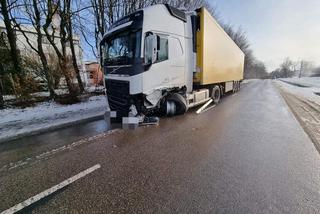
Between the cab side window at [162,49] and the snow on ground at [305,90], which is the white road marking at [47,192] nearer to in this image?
the cab side window at [162,49]

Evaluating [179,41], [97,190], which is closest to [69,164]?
[97,190]

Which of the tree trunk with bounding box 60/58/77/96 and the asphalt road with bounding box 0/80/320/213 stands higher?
the tree trunk with bounding box 60/58/77/96

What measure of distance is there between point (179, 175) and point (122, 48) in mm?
4422

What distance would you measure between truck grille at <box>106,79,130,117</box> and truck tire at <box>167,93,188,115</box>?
1967 millimetres

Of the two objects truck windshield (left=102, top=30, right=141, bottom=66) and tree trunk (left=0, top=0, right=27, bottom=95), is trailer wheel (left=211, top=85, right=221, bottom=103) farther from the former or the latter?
tree trunk (left=0, top=0, right=27, bottom=95)

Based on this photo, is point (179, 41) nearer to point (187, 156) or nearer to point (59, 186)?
point (187, 156)

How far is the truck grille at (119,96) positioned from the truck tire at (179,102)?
1.97m

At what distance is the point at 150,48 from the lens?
5570 mm

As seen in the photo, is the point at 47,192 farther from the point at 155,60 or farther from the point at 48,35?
the point at 48,35

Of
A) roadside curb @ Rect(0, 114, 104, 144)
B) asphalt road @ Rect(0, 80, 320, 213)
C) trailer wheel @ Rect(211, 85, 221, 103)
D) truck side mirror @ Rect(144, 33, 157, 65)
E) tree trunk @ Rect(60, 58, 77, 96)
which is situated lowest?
roadside curb @ Rect(0, 114, 104, 144)

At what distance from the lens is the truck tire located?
286 inches

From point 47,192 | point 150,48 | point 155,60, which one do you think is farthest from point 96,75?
point 47,192

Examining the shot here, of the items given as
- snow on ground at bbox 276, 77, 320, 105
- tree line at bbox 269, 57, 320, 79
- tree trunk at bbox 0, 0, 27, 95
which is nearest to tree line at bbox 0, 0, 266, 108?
tree trunk at bbox 0, 0, 27, 95

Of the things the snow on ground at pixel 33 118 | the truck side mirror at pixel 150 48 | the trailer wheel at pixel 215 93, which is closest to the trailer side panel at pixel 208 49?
the trailer wheel at pixel 215 93
